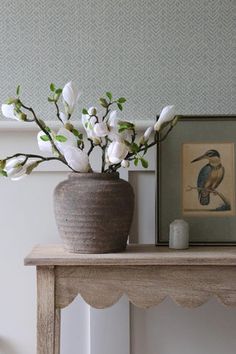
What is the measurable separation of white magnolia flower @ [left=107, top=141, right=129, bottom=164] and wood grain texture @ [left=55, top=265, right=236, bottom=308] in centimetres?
17

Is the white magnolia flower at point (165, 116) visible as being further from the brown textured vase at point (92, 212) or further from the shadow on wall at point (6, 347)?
the shadow on wall at point (6, 347)

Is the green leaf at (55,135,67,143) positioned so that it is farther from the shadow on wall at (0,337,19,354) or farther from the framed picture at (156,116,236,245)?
the shadow on wall at (0,337,19,354)

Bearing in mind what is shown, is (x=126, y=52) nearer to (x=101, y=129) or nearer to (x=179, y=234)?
(x=101, y=129)

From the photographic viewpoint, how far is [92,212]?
2.92 feet

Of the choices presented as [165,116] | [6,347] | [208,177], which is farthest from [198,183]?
[6,347]

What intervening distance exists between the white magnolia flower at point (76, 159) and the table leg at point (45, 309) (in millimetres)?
172

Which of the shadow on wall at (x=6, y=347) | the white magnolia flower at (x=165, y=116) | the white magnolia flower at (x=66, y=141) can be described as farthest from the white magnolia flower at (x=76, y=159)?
the shadow on wall at (x=6, y=347)

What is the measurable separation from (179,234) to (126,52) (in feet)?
1.24

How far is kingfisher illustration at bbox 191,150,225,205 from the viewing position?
1.02m

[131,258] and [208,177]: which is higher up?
[208,177]

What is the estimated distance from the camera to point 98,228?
89cm

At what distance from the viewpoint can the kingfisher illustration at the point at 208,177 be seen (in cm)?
102

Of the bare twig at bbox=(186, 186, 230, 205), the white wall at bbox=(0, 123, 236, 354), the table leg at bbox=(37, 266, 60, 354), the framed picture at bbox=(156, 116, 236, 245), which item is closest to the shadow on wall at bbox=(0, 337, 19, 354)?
the white wall at bbox=(0, 123, 236, 354)

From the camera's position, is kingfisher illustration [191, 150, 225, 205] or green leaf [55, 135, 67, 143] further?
kingfisher illustration [191, 150, 225, 205]
